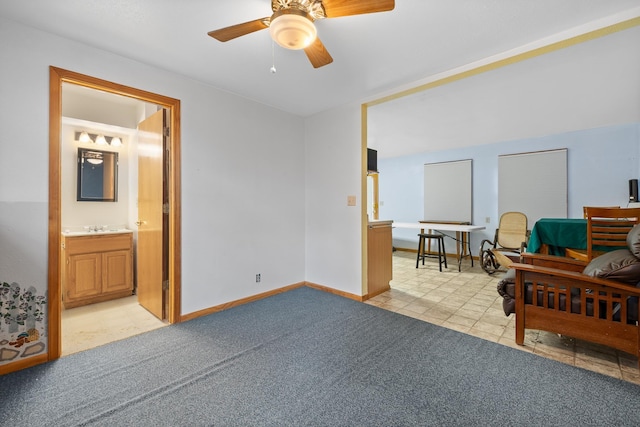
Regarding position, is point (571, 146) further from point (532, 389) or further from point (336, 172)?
point (532, 389)

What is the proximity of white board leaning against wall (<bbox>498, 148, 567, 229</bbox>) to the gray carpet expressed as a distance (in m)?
4.25

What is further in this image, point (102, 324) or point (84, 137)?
point (84, 137)

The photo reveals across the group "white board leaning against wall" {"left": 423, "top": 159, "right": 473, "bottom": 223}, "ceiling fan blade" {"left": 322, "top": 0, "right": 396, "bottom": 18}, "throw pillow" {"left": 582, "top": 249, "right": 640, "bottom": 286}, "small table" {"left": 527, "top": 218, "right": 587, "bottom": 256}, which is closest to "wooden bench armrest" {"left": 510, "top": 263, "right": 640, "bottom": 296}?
"throw pillow" {"left": 582, "top": 249, "right": 640, "bottom": 286}

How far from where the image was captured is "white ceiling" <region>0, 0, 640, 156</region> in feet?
5.97

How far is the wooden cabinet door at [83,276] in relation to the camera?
3.19 m

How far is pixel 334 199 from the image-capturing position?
377 cm

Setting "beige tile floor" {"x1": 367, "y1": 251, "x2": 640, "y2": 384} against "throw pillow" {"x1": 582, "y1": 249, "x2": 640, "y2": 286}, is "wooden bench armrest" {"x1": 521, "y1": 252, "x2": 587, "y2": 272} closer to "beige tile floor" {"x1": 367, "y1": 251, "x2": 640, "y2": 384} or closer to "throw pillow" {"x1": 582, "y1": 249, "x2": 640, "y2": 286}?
"throw pillow" {"x1": 582, "y1": 249, "x2": 640, "y2": 286}

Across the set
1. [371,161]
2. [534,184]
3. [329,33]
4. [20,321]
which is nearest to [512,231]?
[534,184]

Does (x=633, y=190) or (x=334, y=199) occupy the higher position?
(x=633, y=190)

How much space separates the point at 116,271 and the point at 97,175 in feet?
4.45

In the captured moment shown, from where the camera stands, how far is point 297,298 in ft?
11.6

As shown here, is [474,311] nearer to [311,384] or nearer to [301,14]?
[311,384]

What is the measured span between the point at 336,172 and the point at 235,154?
1311mm

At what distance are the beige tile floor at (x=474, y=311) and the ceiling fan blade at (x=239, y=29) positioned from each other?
2928 mm
